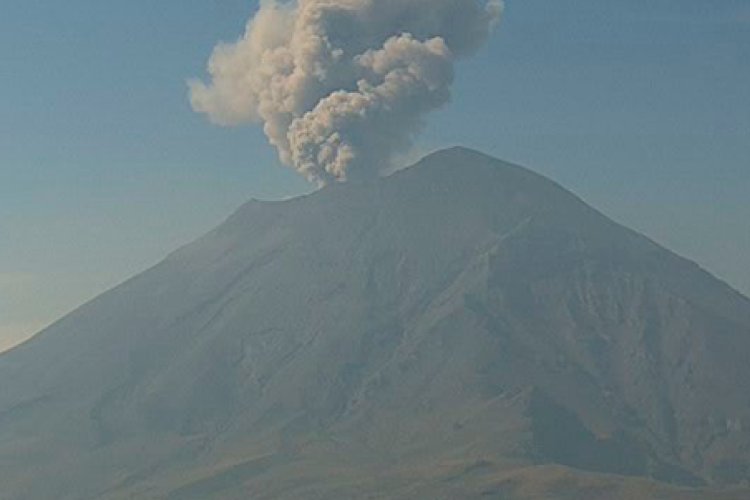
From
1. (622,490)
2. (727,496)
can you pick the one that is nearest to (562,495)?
(622,490)

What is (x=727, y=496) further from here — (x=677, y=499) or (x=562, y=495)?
(x=562, y=495)

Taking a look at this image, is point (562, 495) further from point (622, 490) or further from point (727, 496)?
point (727, 496)

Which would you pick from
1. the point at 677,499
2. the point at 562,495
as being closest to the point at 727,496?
the point at 677,499
